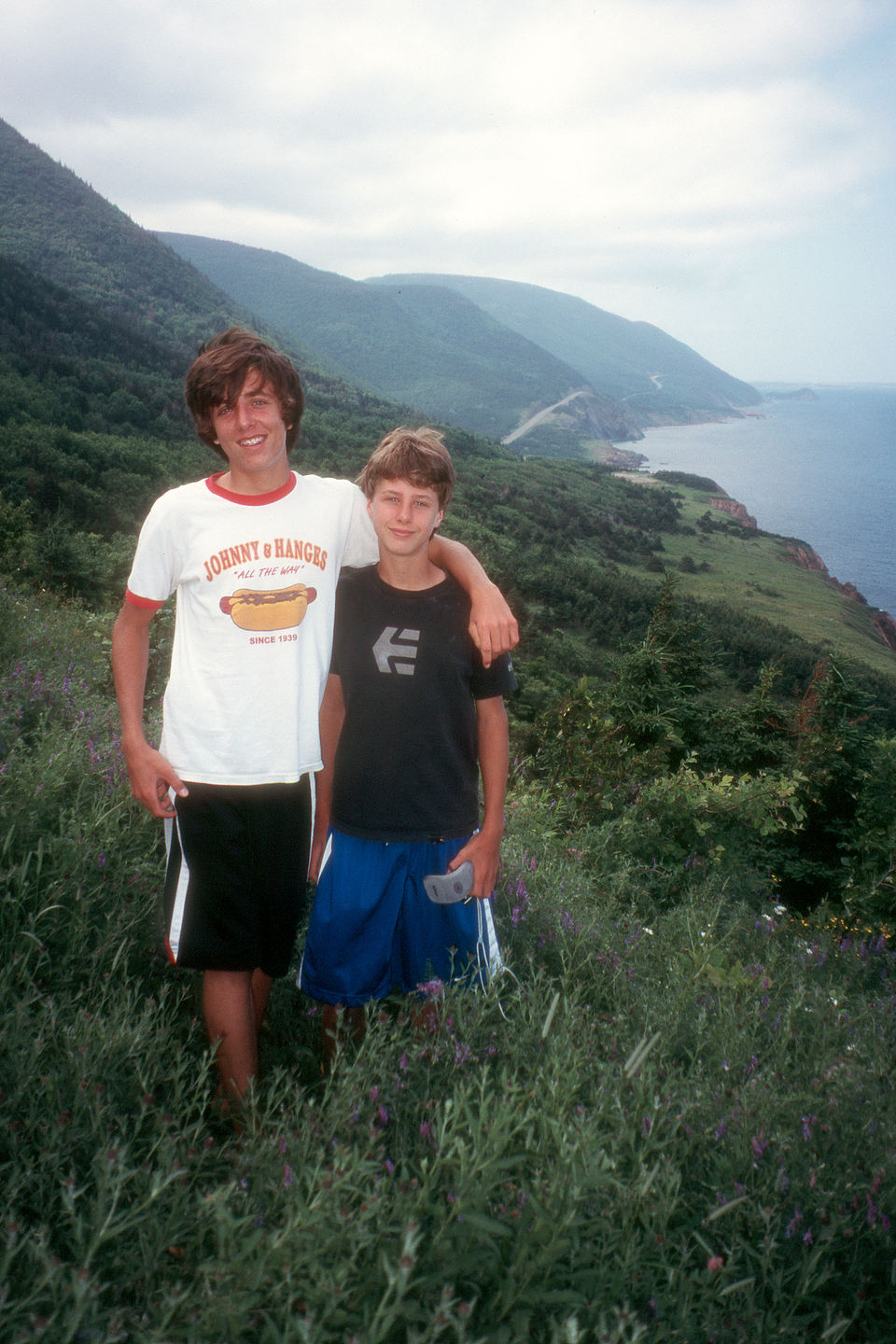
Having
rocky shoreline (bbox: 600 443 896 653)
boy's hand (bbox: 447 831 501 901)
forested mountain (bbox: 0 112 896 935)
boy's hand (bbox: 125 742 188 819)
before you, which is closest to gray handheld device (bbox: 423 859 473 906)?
boy's hand (bbox: 447 831 501 901)

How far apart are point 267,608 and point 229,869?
0.70 meters

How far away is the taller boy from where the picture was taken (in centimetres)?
198

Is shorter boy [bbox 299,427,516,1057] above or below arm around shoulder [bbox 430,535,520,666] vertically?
below

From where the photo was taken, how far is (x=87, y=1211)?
1.39 metres

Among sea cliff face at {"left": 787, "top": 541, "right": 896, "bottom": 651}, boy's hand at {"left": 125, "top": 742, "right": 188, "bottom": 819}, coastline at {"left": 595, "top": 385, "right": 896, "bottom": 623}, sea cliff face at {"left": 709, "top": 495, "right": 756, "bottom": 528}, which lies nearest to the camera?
boy's hand at {"left": 125, "top": 742, "right": 188, "bottom": 819}

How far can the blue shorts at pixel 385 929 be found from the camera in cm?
218

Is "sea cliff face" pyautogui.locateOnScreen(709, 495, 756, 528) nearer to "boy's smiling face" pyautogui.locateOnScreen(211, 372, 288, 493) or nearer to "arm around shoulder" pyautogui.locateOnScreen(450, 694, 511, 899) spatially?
"arm around shoulder" pyautogui.locateOnScreen(450, 694, 511, 899)

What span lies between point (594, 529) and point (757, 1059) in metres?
76.7

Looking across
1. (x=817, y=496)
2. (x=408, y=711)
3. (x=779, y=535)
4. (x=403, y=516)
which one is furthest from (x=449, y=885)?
(x=817, y=496)

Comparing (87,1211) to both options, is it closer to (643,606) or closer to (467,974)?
(467,974)

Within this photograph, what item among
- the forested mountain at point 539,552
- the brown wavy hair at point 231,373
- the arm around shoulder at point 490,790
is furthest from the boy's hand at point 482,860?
the forested mountain at point 539,552

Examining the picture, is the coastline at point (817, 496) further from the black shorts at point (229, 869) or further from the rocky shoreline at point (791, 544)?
the black shorts at point (229, 869)

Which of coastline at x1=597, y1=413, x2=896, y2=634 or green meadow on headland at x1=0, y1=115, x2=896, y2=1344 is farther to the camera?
coastline at x1=597, y1=413, x2=896, y2=634

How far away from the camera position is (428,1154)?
163 cm
